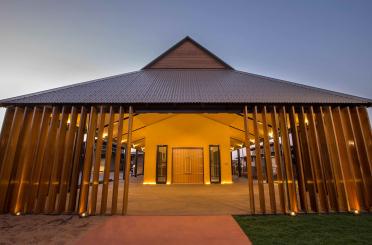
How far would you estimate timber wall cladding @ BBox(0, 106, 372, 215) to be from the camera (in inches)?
186

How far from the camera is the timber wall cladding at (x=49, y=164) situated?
4688 millimetres

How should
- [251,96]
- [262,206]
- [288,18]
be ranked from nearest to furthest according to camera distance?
[262,206] < [251,96] < [288,18]

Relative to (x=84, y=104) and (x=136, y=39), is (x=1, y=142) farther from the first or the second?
(x=136, y=39)

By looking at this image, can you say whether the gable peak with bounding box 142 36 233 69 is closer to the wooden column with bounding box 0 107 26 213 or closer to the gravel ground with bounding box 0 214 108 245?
the wooden column with bounding box 0 107 26 213

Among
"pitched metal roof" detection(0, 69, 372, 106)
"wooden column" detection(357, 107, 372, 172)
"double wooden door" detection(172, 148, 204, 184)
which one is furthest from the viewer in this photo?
"double wooden door" detection(172, 148, 204, 184)

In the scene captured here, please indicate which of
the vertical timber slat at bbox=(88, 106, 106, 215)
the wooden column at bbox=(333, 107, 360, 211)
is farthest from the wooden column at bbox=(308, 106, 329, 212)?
the vertical timber slat at bbox=(88, 106, 106, 215)

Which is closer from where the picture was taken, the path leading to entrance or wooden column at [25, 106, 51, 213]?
the path leading to entrance

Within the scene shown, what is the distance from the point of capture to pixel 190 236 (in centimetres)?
319

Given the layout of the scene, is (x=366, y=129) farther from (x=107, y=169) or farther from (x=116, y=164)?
(x=107, y=169)

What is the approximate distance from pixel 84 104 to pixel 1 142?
2380mm

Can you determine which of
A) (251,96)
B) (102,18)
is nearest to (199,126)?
(251,96)

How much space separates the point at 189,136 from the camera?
12.9 m

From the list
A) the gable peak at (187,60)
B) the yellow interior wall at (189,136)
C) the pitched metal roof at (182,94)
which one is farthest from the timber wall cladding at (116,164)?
the yellow interior wall at (189,136)

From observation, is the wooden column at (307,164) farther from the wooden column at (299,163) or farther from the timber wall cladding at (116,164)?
the wooden column at (299,163)
